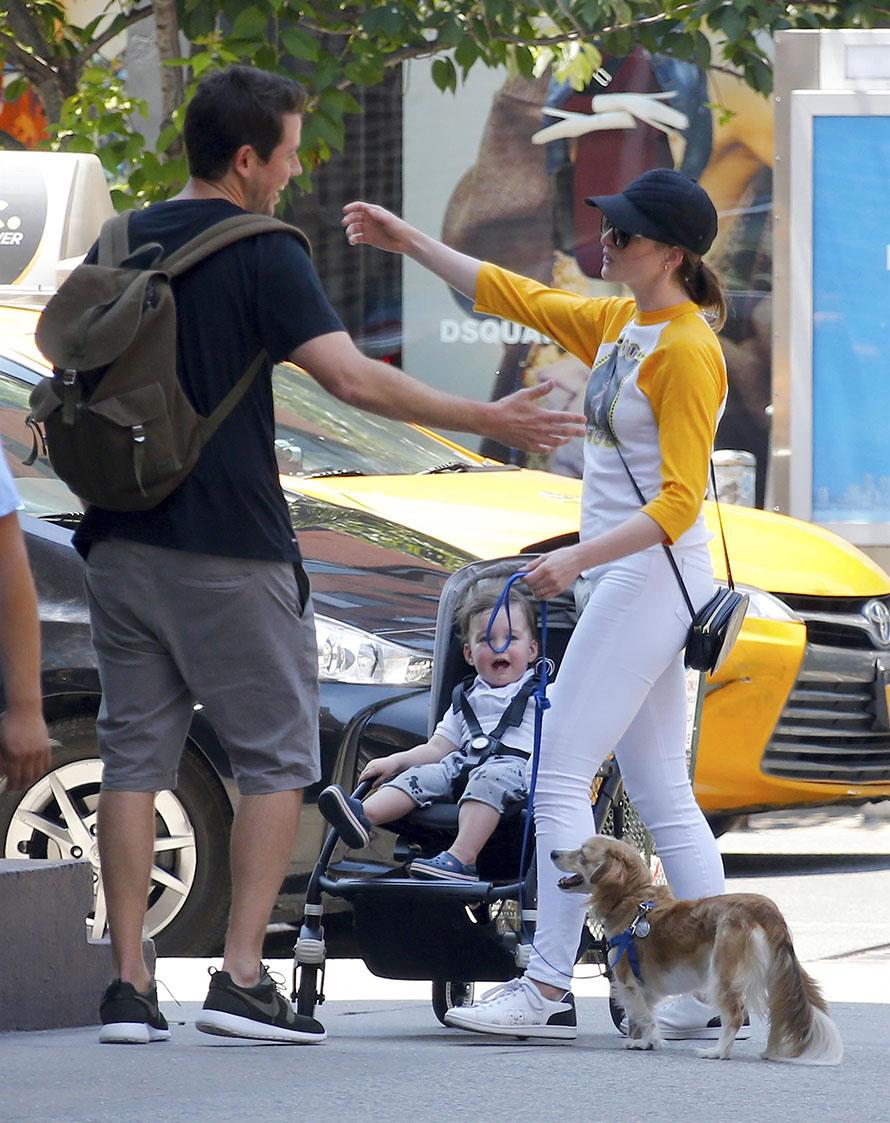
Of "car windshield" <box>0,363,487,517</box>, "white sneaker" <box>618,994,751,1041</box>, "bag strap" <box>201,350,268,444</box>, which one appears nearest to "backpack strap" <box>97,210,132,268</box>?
"bag strap" <box>201,350,268,444</box>

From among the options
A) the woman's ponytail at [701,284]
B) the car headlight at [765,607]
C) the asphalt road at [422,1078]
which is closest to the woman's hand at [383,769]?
the asphalt road at [422,1078]

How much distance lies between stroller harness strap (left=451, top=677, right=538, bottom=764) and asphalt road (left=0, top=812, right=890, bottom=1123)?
662 millimetres

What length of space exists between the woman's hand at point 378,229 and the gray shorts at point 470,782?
4.00ft

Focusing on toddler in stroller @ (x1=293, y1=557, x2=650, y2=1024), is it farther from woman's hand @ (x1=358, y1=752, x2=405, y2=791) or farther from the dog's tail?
the dog's tail

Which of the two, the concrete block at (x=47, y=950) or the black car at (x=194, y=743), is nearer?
the concrete block at (x=47, y=950)

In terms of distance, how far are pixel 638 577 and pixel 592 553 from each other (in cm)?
18

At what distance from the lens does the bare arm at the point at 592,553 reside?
14.7 ft

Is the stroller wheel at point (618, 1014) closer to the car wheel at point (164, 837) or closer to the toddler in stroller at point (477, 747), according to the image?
the toddler in stroller at point (477, 747)

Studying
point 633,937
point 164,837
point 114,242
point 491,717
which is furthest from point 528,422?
point 164,837

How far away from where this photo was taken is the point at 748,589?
775cm

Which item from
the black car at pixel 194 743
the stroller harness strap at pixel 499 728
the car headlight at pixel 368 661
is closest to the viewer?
the stroller harness strap at pixel 499 728

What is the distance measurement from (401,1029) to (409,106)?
935 cm

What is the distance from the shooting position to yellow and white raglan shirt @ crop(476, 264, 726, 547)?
4.54 meters

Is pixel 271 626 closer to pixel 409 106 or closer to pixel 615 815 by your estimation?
pixel 615 815
